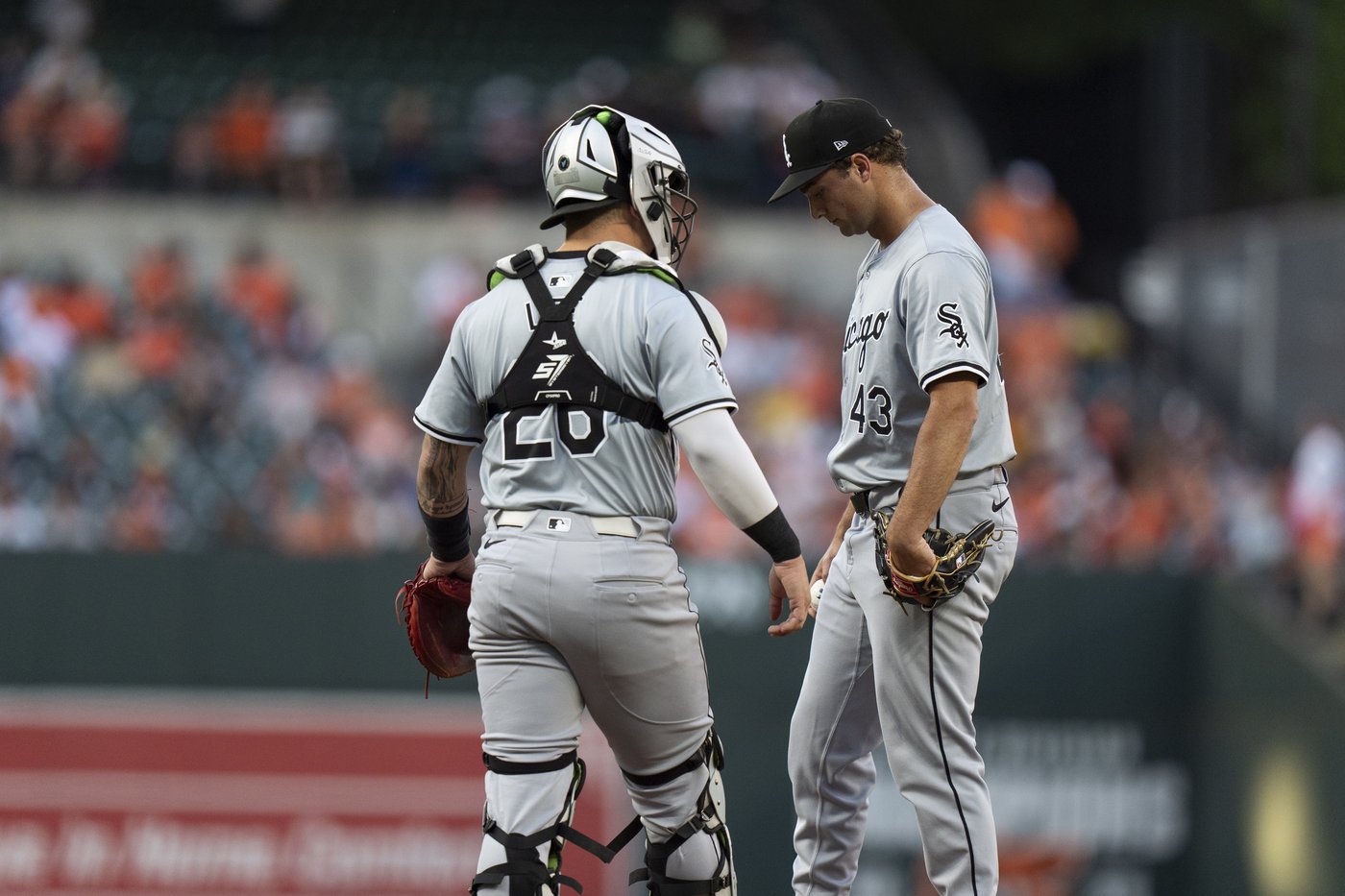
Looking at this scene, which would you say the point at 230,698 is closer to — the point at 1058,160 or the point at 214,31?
the point at 214,31

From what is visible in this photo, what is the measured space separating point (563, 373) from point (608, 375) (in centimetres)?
10

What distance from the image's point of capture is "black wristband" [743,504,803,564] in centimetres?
421

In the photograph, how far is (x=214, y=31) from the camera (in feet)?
62.5

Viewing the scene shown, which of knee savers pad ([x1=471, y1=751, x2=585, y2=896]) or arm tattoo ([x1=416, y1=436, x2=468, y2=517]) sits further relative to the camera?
arm tattoo ([x1=416, y1=436, x2=468, y2=517])

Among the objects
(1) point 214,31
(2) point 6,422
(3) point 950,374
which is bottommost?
(3) point 950,374

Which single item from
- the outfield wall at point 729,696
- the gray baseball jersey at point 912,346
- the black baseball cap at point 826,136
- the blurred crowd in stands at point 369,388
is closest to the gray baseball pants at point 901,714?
the gray baseball jersey at point 912,346

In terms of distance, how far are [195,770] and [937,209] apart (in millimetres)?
7113

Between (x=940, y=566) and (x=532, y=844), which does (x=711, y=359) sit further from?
(x=532, y=844)

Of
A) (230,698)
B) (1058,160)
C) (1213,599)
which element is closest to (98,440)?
(230,698)

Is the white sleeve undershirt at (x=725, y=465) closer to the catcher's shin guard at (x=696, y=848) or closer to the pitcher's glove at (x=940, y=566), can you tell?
the pitcher's glove at (x=940, y=566)

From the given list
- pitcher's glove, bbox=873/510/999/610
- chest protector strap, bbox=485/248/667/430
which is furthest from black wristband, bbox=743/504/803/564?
chest protector strap, bbox=485/248/667/430

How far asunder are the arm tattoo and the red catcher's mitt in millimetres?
228

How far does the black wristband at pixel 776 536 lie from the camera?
13.8ft

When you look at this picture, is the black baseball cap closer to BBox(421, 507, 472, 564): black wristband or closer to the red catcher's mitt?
BBox(421, 507, 472, 564): black wristband
